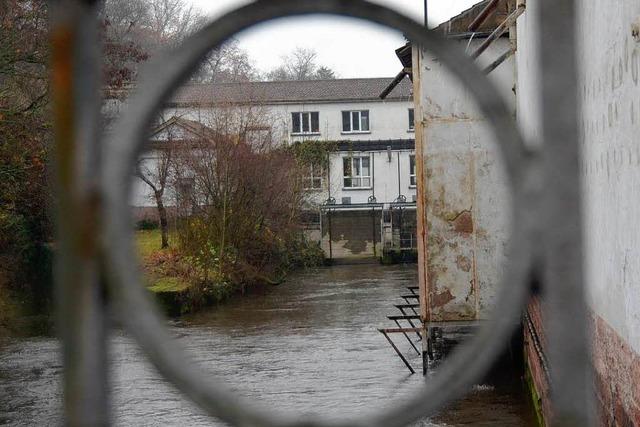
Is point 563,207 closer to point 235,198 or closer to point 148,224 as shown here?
point 235,198

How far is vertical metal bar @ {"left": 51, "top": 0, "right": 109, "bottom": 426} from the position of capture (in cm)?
106

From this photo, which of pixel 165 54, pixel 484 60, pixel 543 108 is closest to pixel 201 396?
pixel 165 54

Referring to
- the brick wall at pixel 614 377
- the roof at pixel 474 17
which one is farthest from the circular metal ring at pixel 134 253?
the roof at pixel 474 17

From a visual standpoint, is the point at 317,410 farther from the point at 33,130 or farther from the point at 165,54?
the point at 165,54

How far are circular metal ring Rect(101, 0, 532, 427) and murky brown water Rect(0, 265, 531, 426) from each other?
683 cm

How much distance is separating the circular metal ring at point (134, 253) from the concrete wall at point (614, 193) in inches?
128

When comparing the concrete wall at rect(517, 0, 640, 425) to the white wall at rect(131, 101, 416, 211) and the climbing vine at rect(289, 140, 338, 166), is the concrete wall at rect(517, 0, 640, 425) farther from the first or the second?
the white wall at rect(131, 101, 416, 211)

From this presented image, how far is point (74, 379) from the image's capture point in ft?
3.62

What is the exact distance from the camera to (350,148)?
43375 mm

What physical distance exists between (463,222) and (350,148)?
30516 millimetres

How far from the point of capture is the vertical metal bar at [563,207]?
1054mm

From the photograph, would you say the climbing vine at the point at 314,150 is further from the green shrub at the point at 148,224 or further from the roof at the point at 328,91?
the green shrub at the point at 148,224

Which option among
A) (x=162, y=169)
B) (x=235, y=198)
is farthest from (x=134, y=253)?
(x=235, y=198)

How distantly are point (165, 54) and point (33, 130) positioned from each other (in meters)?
15.7
